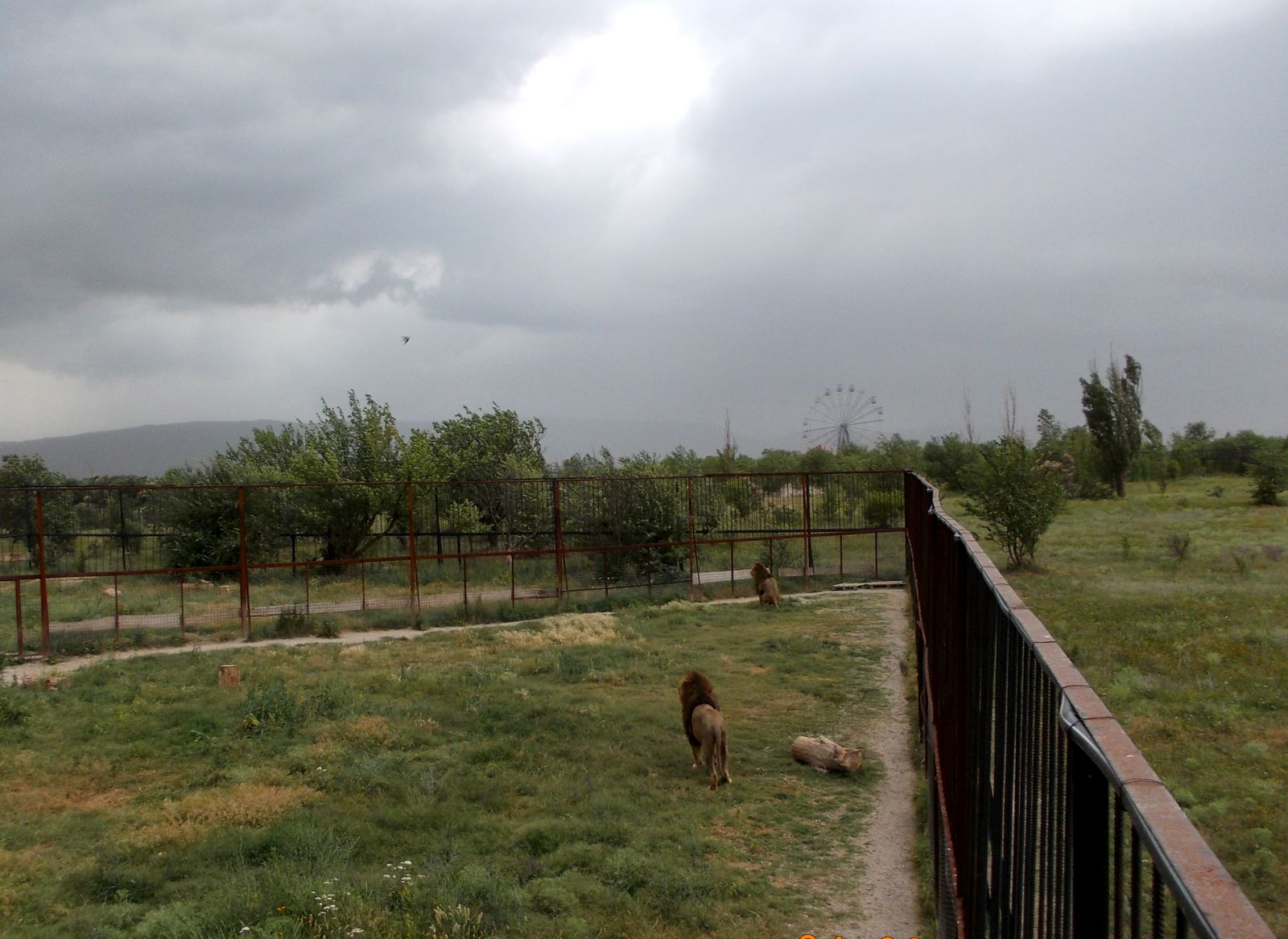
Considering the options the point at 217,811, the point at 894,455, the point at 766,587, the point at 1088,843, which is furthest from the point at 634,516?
the point at 894,455

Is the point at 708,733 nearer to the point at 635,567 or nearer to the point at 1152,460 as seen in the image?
the point at 635,567

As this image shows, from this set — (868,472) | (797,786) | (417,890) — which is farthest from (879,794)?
(868,472)

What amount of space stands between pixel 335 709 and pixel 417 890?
5554 millimetres

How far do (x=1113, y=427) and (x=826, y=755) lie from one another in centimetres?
4570

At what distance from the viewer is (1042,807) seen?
6.65 feet

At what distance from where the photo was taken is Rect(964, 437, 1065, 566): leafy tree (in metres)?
22.6

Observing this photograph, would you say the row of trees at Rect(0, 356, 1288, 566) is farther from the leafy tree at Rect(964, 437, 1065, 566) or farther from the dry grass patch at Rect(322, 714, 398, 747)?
the dry grass patch at Rect(322, 714, 398, 747)

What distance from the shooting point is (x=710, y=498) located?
2419cm

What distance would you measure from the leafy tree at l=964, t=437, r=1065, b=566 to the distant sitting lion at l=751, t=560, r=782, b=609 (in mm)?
5786

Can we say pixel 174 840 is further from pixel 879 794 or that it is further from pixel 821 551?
pixel 821 551

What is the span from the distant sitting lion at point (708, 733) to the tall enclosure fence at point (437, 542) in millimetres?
11176

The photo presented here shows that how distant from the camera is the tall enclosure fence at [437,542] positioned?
1998 centimetres

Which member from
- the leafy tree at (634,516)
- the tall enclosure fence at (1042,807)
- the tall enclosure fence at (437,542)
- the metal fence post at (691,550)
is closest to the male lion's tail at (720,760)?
the tall enclosure fence at (1042,807)

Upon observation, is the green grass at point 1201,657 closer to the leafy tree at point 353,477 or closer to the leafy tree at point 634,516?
the leafy tree at point 634,516
